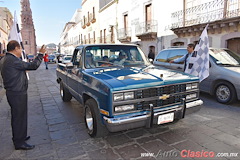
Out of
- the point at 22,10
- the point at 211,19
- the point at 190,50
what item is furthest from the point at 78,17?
the point at 190,50

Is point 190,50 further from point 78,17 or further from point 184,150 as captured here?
point 78,17

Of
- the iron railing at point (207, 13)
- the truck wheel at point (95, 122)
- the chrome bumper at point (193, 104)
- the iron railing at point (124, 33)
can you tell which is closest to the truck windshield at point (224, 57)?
the chrome bumper at point (193, 104)

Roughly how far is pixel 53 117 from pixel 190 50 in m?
4.51

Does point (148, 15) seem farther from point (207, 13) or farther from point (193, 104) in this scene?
point (193, 104)

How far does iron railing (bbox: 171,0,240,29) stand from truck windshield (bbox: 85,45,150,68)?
25.8 feet

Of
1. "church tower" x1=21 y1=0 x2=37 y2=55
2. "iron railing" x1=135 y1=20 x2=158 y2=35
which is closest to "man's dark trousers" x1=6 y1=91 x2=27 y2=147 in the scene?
"iron railing" x1=135 y1=20 x2=158 y2=35

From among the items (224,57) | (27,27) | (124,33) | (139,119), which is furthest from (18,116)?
(27,27)

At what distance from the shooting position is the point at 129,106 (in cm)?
291

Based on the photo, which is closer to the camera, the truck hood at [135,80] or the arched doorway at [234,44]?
the truck hood at [135,80]

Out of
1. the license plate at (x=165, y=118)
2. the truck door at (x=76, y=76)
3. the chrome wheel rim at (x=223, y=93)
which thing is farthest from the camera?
the chrome wheel rim at (x=223, y=93)

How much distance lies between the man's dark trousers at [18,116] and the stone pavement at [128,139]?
0.81 ft

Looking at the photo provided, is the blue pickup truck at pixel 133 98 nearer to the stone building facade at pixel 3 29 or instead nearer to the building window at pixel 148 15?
the building window at pixel 148 15

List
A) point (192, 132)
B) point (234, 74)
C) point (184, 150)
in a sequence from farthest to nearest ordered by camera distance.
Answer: point (234, 74) < point (192, 132) < point (184, 150)

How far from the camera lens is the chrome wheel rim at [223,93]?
5434mm
